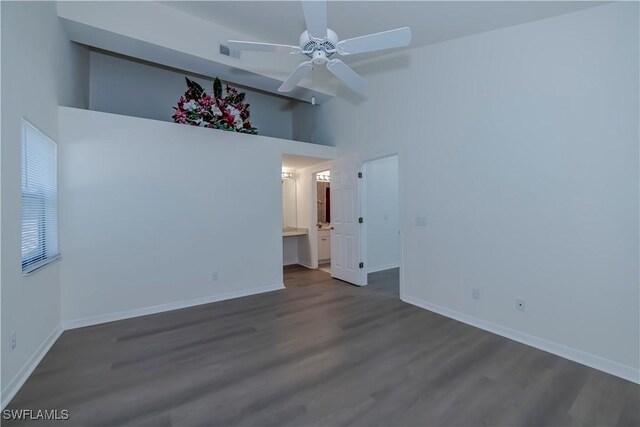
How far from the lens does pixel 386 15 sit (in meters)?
3.04

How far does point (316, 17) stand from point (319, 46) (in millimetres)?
352

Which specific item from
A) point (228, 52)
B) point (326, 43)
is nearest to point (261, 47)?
point (326, 43)

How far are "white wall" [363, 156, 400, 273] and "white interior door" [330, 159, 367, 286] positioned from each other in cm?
83

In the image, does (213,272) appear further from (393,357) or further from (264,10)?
(264,10)

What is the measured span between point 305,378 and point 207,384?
74 centimetres

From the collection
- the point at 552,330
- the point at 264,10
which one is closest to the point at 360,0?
the point at 264,10

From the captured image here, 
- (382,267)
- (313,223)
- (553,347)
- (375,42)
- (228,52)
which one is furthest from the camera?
(313,223)

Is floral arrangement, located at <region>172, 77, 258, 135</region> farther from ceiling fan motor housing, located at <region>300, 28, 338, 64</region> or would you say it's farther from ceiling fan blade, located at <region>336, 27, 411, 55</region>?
ceiling fan blade, located at <region>336, 27, 411, 55</region>

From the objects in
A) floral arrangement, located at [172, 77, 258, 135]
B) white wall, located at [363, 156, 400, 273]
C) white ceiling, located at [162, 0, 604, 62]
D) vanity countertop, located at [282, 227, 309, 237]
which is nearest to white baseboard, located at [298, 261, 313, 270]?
vanity countertop, located at [282, 227, 309, 237]

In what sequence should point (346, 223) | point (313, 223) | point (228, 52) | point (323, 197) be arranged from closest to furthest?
point (228, 52)
point (346, 223)
point (313, 223)
point (323, 197)

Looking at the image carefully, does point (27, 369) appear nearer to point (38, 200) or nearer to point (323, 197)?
point (38, 200)

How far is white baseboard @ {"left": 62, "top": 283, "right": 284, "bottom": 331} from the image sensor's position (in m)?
3.16

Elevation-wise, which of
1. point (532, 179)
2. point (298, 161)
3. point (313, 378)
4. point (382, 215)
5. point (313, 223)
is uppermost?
point (298, 161)

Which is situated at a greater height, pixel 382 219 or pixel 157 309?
pixel 382 219
